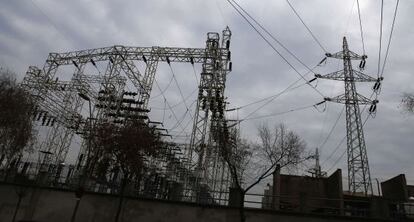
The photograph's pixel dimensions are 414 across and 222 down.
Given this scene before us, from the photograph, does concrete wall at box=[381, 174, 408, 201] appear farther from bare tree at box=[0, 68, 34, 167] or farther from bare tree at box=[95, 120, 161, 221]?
bare tree at box=[0, 68, 34, 167]

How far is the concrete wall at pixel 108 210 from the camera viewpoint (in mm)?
17484

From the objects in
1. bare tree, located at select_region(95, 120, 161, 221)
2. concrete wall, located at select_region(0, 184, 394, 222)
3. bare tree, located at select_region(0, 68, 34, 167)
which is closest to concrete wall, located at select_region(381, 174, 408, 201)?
concrete wall, located at select_region(0, 184, 394, 222)

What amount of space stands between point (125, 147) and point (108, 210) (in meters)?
4.81

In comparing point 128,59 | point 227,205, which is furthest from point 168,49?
point 227,205

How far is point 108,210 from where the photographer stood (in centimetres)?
1934

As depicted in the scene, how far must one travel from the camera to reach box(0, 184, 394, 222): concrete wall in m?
17.5

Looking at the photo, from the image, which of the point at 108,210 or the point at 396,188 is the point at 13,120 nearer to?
the point at 108,210

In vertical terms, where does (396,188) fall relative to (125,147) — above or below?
below

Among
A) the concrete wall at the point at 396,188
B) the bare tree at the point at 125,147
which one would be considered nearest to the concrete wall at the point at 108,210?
the bare tree at the point at 125,147

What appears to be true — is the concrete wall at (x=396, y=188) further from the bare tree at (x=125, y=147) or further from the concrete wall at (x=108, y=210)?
the bare tree at (x=125, y=147)

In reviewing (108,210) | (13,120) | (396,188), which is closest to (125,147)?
(108,210)

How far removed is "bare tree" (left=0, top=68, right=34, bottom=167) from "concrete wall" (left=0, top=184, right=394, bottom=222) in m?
6.20

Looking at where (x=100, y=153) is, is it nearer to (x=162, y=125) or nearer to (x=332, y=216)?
(x=162, y=125)

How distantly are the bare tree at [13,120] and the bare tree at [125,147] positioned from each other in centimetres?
722
